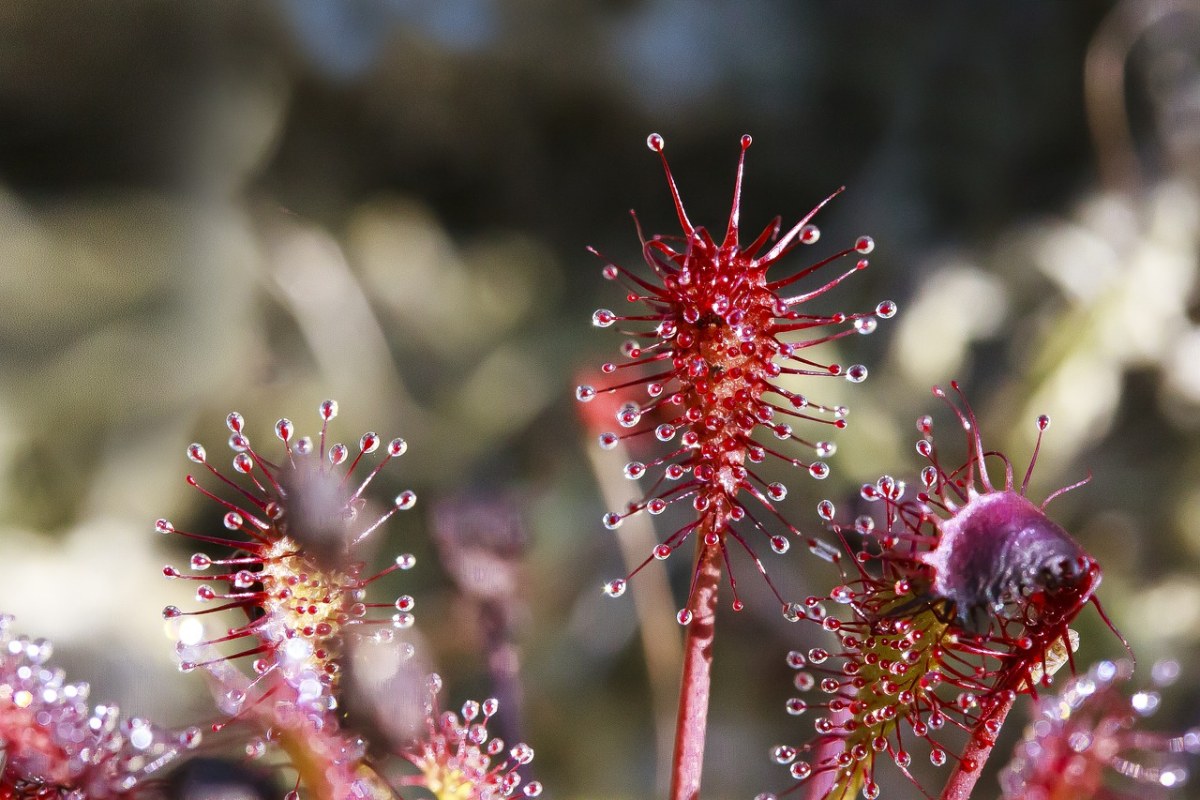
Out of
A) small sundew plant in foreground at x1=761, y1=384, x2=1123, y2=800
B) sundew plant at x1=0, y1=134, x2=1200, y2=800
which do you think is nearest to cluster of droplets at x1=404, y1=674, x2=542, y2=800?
sundew plant at x1=0, y1=134, x2=1200, y2=800

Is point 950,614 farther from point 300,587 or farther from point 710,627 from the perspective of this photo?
point 300,587

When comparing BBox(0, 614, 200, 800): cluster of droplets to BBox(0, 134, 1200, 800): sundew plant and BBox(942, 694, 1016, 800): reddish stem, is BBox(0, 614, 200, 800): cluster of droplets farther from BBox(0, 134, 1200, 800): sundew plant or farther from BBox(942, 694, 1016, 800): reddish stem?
BBox(942, 694, 1016, 800): reddish stem

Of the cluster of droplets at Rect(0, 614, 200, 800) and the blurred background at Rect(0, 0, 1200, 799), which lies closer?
the cluster of droplets at Rect(0, 614, 200, 800)

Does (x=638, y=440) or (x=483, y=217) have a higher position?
(x=483, y=217)

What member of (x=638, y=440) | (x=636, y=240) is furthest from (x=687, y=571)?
(x=636, y=240)

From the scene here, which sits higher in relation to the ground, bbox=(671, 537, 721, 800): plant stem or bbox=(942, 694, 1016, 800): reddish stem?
bbox=(671, 537, 721, 800): plant stem

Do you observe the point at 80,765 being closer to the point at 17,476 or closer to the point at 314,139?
the point at 17,476

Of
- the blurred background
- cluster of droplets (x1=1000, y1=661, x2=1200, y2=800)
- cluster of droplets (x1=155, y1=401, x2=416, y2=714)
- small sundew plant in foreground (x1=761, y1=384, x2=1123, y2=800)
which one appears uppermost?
the blurred background
